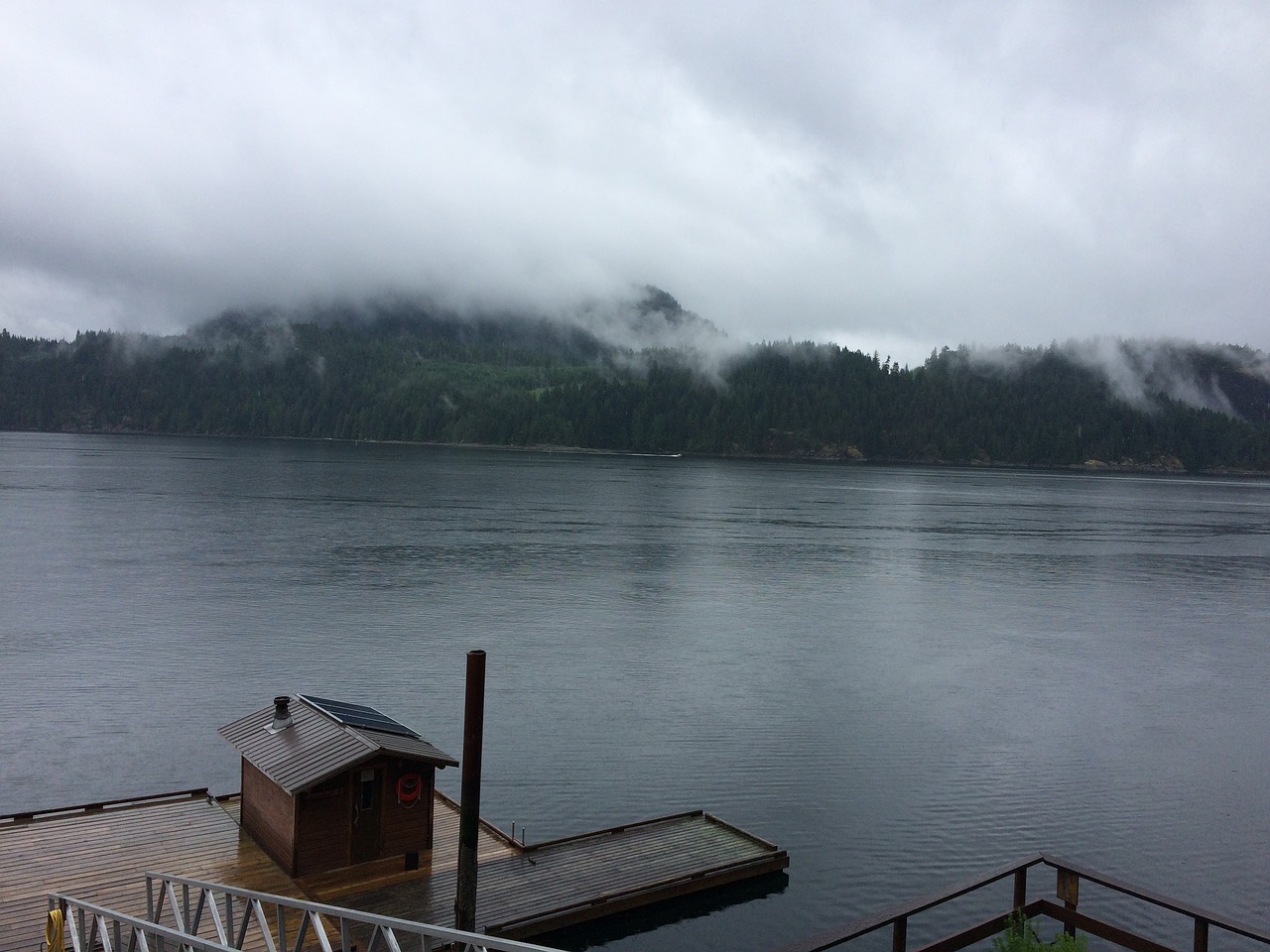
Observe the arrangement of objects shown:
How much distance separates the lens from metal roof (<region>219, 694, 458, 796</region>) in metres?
19.0

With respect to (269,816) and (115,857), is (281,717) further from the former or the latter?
(115,857)

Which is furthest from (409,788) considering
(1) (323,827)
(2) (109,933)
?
(2) (109,933)

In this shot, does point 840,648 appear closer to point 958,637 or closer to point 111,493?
point 958,637

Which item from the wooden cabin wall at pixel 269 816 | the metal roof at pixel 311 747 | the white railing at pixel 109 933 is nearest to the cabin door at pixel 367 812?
the metal roof at pixel 311 747

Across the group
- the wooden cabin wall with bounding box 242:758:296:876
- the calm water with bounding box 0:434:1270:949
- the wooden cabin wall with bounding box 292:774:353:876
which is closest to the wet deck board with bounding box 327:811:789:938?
the calm water with bounding box 0:434:1270:949

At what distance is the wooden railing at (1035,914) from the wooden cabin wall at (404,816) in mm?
8669

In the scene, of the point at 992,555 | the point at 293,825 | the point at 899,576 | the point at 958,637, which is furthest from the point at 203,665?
the point at 992,555

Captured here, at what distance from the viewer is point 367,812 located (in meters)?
19.9

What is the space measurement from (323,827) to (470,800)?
11.5 ft

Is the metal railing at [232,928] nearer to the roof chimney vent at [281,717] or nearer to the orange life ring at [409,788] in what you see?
the orange life ring at [409,788]

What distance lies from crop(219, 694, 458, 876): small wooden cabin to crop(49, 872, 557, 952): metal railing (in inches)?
71.7

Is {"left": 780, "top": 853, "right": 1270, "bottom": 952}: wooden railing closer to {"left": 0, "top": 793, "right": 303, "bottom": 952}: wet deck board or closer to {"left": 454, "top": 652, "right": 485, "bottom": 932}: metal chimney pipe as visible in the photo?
{"left": 454, "top": 652, "right": 485, "bottom": 932}: metal chimney pipe

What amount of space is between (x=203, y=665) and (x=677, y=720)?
863 inches

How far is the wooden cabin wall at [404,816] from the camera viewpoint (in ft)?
65.6
